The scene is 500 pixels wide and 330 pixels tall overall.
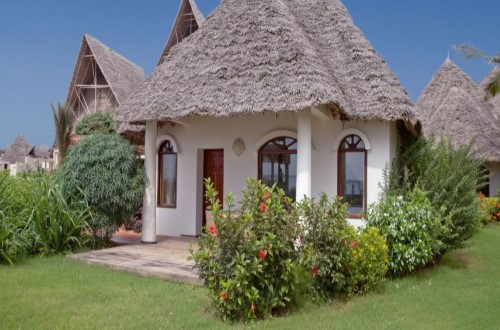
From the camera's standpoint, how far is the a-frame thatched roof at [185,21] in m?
21.8

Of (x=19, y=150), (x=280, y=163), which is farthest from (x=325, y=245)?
(x=19, y=150)

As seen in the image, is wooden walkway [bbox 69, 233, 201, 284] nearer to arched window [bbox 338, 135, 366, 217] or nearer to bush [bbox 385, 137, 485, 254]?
arched window [bbox 338, 135, 366, 217]

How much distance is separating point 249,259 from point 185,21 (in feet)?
62.0

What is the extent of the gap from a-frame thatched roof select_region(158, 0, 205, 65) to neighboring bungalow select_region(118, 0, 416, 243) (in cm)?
1062

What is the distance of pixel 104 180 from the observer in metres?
9.74

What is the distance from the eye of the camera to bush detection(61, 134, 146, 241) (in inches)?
383

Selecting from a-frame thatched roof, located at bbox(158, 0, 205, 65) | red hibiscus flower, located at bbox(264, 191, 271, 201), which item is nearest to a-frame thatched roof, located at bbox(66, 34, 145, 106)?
a-frame thatched roof, located at bbox(158, 0, 205, 65)

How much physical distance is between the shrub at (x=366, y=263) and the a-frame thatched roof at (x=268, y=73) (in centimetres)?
253

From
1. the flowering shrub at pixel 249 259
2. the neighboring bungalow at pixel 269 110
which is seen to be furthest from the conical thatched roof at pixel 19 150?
the flowering shrub at pixel 249 259

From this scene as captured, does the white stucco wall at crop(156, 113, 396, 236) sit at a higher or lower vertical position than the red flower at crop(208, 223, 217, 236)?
higher

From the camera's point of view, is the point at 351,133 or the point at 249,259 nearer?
the point at 249,259

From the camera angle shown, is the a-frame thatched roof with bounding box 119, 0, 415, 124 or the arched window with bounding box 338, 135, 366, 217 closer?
the a-frame thatched roof with bounding box 119, 0, 415, 124

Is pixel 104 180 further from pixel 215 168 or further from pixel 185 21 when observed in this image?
pixel 185 21

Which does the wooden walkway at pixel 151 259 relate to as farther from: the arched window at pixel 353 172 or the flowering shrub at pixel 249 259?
the arched window at pixel 353 172
